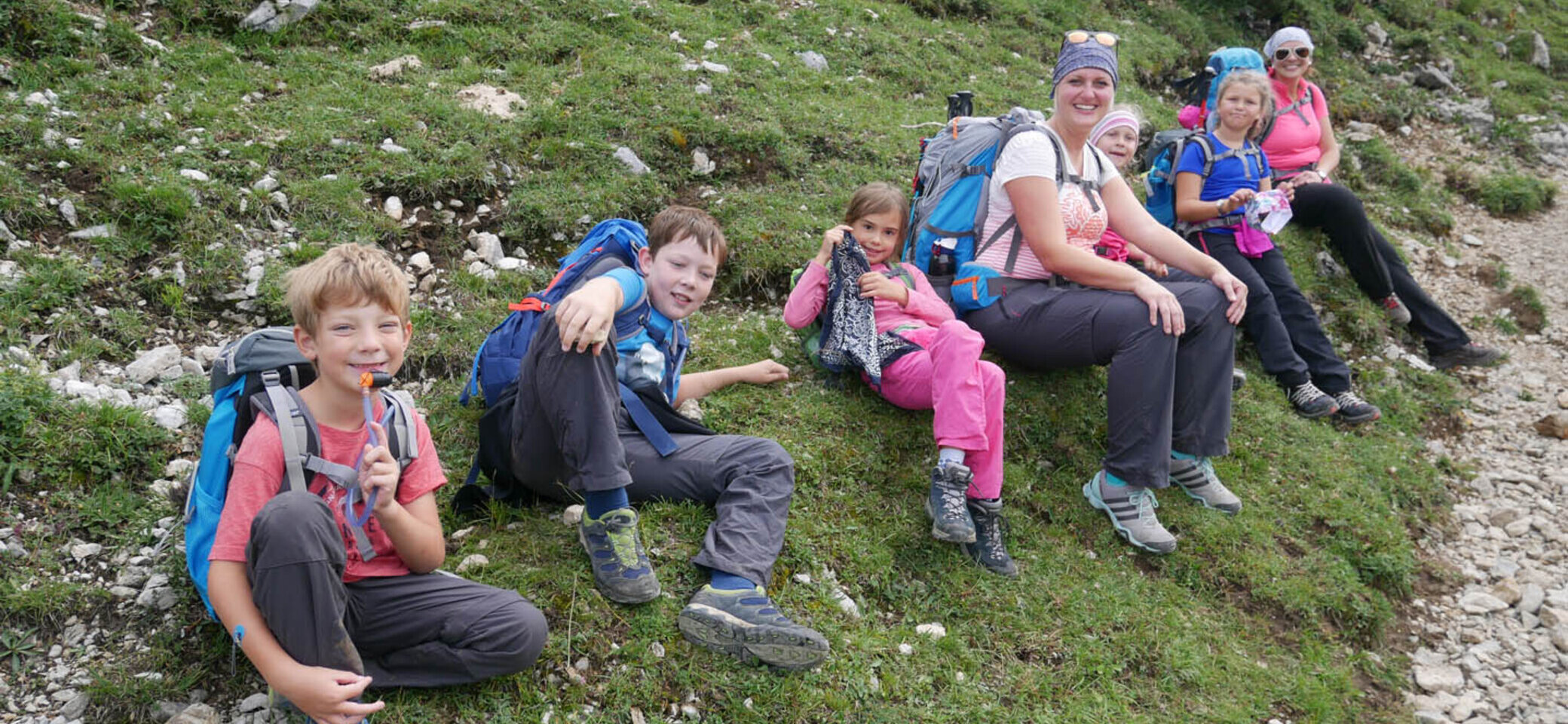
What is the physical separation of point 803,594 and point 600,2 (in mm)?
8248

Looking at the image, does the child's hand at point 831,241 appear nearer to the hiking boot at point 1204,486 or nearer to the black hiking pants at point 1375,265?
the hiking boot at point 1204,486

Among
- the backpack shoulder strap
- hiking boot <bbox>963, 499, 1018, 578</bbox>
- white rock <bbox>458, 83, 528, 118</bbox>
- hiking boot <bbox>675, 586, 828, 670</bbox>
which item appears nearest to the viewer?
the backpack shoulder strap

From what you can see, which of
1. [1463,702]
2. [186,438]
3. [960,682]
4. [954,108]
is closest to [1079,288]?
[954,108]

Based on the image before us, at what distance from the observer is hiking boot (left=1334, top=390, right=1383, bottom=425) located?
8.38 metres

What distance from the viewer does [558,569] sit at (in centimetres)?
472

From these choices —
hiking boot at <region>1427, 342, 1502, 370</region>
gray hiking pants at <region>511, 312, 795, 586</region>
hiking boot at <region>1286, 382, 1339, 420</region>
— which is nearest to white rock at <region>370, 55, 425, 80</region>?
gray hiking pants at <region>511, 312, 795, 586</region>

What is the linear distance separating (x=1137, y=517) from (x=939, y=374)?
1.75 metres

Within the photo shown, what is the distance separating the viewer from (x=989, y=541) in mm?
5699

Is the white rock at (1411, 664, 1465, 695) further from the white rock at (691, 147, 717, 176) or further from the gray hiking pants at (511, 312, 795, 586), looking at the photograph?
the white rock at (691, 147, 717, 176)

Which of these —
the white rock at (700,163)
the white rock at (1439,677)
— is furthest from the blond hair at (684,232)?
the white rock at (1439,677)

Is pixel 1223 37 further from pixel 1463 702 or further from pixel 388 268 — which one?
pixel 388 268

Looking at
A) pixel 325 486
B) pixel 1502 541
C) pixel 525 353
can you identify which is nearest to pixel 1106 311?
pixel 525 353

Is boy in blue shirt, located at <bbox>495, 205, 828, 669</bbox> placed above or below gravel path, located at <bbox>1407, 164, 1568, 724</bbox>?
above

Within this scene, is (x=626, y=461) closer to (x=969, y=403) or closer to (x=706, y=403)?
(x=706, y=403)
